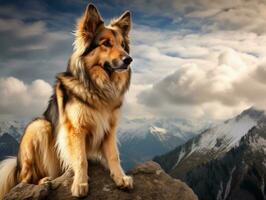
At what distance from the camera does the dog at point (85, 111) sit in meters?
13.8

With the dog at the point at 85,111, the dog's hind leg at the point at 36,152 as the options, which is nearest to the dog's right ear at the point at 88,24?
the dog at the point at 85,111

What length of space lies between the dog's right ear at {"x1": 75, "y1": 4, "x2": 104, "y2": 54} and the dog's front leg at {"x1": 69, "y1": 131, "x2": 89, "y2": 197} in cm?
279

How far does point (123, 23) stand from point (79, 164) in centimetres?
476

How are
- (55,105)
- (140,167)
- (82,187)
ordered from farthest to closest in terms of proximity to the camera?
1. (140,167)
2. (55,105)
3. (82,187)

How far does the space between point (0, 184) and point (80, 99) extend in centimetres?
Result: 418

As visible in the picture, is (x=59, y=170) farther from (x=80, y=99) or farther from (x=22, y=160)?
(x=80, y=99)

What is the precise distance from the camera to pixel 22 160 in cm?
1484

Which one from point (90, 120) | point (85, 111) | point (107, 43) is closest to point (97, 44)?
point (107, 43)

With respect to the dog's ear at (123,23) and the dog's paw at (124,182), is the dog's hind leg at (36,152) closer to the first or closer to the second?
the dog's paw at (124,182)

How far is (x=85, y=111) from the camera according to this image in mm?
13797

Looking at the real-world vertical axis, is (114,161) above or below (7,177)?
above

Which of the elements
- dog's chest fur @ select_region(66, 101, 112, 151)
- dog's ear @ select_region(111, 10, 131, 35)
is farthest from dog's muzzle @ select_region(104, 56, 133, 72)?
dog's ear @ select_region(111, 10, 131, 35)

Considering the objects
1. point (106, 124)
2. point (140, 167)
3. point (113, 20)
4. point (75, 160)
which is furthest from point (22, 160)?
point (113, 20)

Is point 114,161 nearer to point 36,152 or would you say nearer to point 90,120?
point 90,120
